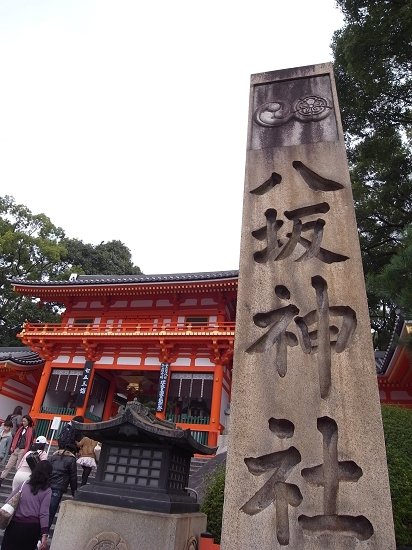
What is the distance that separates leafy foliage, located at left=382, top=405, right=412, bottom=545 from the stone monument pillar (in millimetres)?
2815

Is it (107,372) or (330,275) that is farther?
(107,372)

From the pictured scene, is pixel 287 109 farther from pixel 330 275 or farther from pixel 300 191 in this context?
pixel 330 275

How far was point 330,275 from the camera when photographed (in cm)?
280

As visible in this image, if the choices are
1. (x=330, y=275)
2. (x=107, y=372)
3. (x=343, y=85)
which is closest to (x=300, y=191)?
(x=330, y=275)

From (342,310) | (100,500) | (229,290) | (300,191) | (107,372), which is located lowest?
(100,500)

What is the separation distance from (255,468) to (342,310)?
119cm

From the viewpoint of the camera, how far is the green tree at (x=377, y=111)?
7598 mm

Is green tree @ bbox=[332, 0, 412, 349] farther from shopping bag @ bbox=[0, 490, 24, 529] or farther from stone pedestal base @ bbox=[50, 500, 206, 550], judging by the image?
shopping bag @ bbox=[0, 490, 24, 529]

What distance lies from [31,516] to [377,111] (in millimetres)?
10139

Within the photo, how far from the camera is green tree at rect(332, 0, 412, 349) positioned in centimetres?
760

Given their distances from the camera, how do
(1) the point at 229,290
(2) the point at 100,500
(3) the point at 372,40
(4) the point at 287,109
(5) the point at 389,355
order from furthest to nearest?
(1) the point at 229,290 < (5) the point at 389,355 < (3) the point at 372,40 < (2) the point at 100,500 < (4) the point at 287,109

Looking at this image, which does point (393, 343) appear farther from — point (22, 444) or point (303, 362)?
point (22, 444)

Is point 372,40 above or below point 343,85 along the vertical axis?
below

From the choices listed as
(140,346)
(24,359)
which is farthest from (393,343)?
(24,359)
